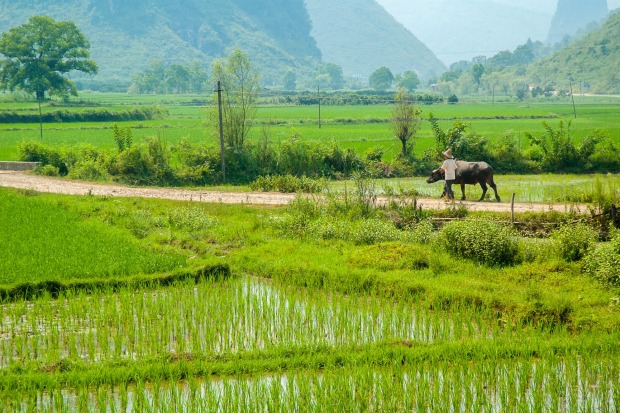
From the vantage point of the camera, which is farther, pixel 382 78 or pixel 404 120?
pixel 382 78

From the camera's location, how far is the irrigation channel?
8055mm

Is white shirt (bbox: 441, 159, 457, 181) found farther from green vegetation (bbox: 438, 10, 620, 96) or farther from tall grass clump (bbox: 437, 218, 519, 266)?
green vegetation (bbox: 438, 10, 620, 96)

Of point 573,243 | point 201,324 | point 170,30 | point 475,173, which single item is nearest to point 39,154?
point 475,173

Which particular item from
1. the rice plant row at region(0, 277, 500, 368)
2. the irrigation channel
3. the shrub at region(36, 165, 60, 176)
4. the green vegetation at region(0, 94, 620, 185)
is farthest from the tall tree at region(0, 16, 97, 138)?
the irrigation channel

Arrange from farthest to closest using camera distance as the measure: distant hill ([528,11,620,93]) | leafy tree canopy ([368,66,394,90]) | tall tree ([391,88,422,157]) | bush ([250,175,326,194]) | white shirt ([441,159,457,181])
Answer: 1. leafy tree canopy ([368,66,394,90])
2. distant hill ([528,11,620,93])
3. tall tree ([391,88,422,157])
4. bush ([250,175,326,194])
5. white shirt ([441,159,457,181])

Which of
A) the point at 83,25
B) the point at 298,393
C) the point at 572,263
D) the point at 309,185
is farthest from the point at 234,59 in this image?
the point at 83,25

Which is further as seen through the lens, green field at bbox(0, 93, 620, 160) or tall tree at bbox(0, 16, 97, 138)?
tall tree at bbox(0, 16, 97, 138)

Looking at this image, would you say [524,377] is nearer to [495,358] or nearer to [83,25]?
[495,358]

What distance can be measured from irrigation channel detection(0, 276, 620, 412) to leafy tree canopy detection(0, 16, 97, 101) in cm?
4717

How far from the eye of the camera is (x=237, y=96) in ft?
81.8

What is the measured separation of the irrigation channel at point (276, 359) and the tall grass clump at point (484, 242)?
2126 mm

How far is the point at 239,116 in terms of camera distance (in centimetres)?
2456

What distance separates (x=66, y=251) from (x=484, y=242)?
7.01 metres

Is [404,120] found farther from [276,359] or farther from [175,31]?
[175,31]
